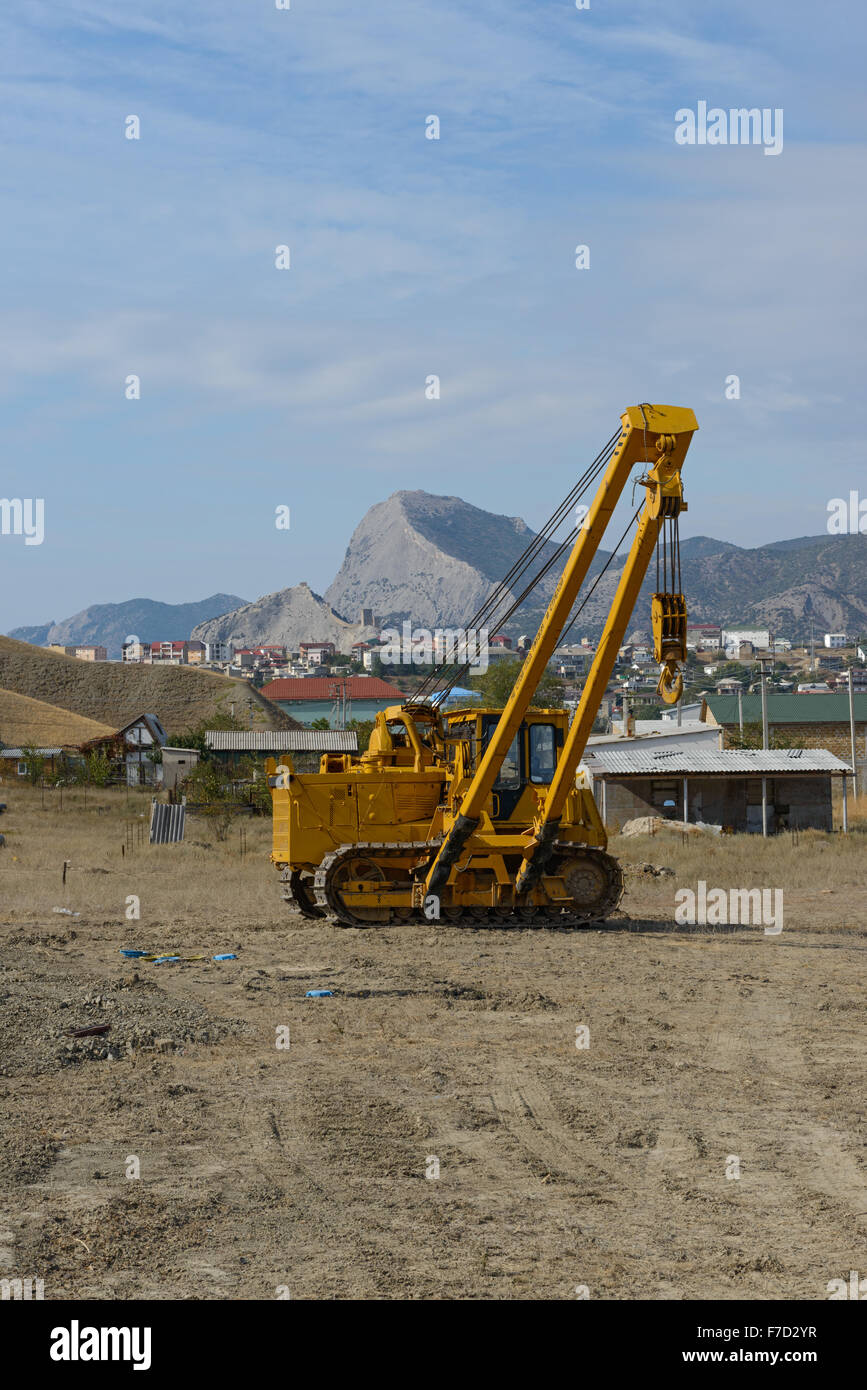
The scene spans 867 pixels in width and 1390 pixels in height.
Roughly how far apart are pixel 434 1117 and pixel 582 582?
1180 centimetres

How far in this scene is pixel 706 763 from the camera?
Result: 4325 cm

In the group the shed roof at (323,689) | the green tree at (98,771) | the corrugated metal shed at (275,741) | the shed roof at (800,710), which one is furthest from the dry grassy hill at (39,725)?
the shed roof at (323,689)

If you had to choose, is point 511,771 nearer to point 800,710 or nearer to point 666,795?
point 666,795

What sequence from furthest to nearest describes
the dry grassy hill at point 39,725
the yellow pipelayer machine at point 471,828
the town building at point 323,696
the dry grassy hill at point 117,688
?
1. the town building at point 323,696
2. the dry grassy hill at point 117,688
3. the dry grassy hill at point 39,725
4. the yellow pipelayer machine at point 471,828

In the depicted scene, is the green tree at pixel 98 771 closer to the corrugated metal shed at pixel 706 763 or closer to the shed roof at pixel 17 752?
the shed roof at pixel 17 752

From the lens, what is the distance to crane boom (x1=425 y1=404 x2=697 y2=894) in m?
19.3

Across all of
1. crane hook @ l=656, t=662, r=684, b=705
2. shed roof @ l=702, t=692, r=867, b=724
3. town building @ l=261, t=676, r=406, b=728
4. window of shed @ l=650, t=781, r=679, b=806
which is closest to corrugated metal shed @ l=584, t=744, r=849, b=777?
window of shed @ l=650, t=781, r=679, b=806

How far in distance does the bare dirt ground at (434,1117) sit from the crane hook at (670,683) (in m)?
3.79

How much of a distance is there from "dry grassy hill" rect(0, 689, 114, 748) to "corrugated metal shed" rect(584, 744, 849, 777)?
235ft

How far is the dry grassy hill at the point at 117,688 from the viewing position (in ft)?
445

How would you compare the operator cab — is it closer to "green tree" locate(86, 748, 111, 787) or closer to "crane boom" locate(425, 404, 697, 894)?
"crane boom" locate(425, 404, 697, 894)

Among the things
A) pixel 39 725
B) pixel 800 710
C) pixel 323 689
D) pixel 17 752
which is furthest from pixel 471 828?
pixel 323 689

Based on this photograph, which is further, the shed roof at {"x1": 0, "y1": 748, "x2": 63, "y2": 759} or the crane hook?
the shed roof at {"x1": 0, "y1": 748, "x2": 63, "y2": 759}
